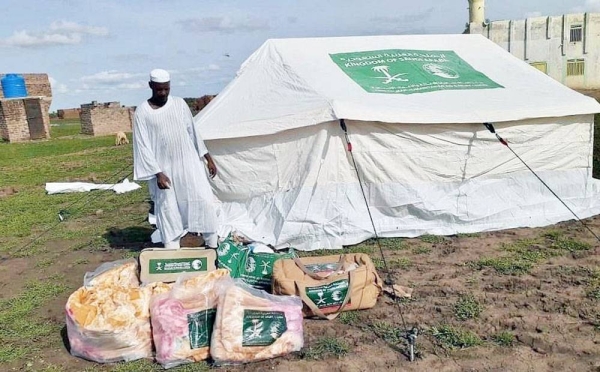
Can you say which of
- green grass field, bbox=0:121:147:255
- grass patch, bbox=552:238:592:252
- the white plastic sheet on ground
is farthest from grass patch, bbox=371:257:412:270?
the white plastic sheet on ground

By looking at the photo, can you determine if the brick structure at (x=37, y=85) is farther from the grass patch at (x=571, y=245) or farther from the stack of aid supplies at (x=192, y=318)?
the grass patch at (x=571, y=245)

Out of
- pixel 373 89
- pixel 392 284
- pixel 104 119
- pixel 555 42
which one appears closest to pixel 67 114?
pixel 104 119

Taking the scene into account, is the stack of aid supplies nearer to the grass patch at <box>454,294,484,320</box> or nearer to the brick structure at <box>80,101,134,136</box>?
the grass patch at <box>454,294,484,320</box>

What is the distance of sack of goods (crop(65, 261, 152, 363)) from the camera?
3.22m

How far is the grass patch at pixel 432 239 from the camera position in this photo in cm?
538

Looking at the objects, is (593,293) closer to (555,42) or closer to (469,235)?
(469,235)

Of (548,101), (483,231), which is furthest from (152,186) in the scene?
(548,101)

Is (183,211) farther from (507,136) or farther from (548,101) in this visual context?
(548,101)

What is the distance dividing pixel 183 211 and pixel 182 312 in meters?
1.42

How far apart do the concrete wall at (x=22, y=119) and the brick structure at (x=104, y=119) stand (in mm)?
1922

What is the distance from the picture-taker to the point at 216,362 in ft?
10.4

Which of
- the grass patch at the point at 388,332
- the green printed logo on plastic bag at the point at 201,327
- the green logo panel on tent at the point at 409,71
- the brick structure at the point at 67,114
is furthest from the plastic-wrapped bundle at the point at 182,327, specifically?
the brick structure at the point at 67,114

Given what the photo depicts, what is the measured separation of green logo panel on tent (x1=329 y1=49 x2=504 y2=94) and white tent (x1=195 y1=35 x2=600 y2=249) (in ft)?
0.08

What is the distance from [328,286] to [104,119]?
73.1ft
